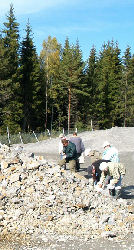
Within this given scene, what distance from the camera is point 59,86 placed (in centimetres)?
4372

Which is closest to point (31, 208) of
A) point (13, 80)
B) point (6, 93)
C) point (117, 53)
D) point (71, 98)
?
point (6, 93)

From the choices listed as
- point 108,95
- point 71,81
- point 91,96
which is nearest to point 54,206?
point 71,81

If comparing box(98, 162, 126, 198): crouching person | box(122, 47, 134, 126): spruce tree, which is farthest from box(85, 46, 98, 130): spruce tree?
box(98, 162, 126, 198): crouching person

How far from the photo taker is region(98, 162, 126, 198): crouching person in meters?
8.82

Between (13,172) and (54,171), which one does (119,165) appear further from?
(13,172)

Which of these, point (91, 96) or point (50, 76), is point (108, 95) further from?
point (50, 76)

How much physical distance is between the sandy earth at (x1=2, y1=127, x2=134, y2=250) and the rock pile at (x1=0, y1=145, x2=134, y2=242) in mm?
297

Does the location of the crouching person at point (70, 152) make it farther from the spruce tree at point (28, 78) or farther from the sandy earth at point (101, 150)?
the spruce tree at point (28, 78)

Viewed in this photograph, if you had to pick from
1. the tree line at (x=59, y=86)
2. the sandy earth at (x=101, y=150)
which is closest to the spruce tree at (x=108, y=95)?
the tree line at (x=59, y=86)

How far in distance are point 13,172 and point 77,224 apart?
2624mm

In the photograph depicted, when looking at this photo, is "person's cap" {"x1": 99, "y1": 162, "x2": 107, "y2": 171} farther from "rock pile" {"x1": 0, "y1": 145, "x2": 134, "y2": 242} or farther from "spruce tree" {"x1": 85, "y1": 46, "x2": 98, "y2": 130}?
"spruce tree" {"x1": 85, "y1": 46, "x2": 98, "y2": 130}

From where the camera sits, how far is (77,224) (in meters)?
7.59

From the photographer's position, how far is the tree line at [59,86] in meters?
37.4

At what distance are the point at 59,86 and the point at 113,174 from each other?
117 feet
